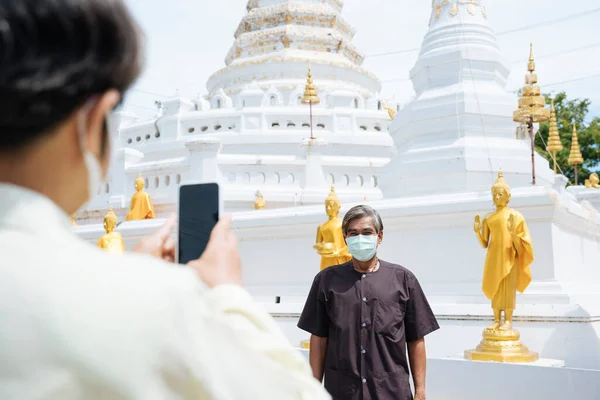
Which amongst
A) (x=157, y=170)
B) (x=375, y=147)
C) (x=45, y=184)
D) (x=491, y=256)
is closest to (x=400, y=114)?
(x=491, y=256)

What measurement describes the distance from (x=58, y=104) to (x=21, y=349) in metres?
0.27

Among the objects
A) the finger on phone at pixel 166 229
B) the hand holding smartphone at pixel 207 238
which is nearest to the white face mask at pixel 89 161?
the hand holding smartphone at pixel 207 238

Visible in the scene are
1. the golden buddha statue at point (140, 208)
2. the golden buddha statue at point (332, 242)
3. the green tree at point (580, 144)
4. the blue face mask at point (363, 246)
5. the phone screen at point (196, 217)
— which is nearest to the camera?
the phone screen at point (196, 217)

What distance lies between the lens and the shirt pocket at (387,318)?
2824 millimetres

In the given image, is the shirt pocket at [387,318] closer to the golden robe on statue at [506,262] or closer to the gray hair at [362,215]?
the gray hair at [362,215]

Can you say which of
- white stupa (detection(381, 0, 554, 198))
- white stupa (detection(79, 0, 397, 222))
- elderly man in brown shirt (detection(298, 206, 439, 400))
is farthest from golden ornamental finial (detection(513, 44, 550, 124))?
elderly man in brown shirt (detection(298, 206, 439, 400))

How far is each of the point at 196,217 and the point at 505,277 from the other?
4367mm

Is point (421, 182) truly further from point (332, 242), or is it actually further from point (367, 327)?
point (367, 327)

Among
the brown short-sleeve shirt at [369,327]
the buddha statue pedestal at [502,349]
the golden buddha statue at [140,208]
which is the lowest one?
the buddha statue pedestal at [502,349]

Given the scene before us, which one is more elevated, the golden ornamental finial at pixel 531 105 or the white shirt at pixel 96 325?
the golden ornamental finial at pixel 531 105

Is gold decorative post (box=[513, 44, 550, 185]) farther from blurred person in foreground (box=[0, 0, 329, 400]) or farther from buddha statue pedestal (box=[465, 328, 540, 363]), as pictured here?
blurred person in foreground (box=[0, 0, 329, 400])

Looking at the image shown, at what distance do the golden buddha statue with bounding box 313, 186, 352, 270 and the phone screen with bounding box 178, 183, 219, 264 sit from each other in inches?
192

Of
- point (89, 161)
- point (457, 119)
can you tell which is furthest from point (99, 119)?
point (457, 119)

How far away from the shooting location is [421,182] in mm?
9141
